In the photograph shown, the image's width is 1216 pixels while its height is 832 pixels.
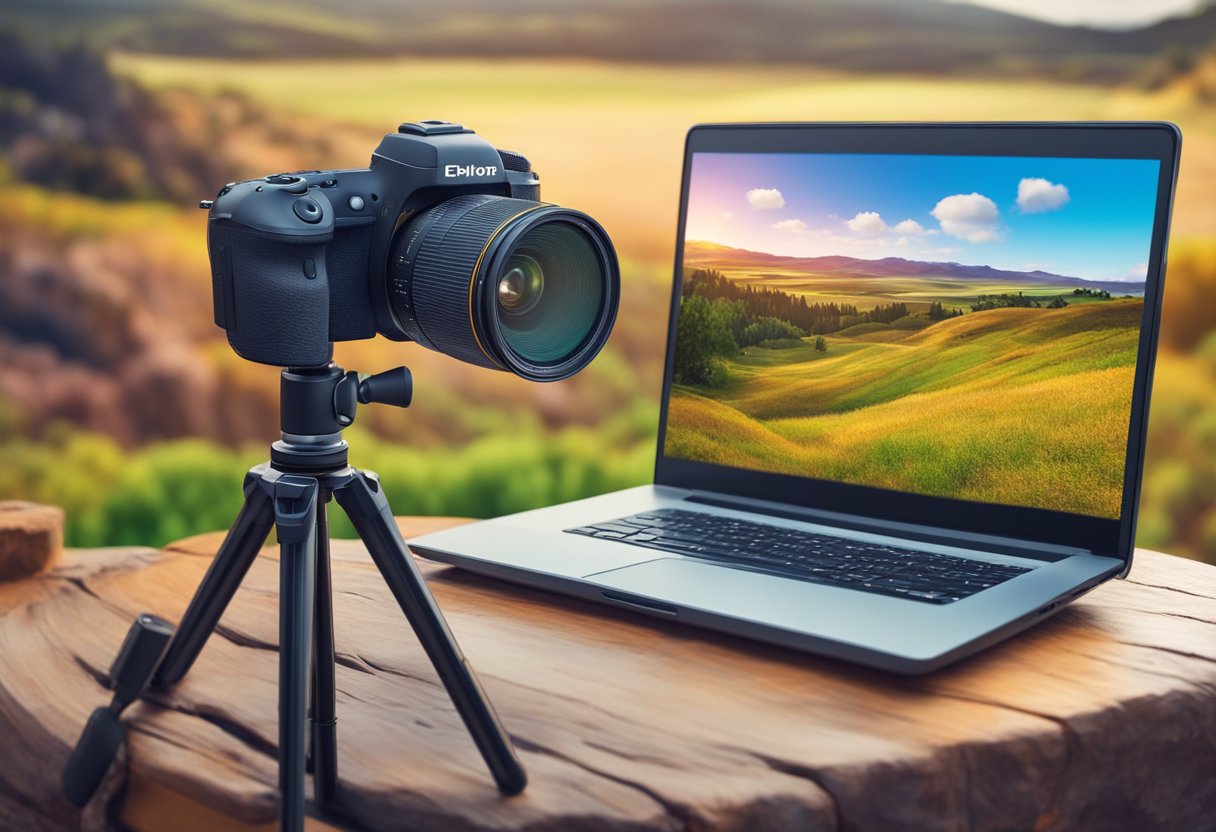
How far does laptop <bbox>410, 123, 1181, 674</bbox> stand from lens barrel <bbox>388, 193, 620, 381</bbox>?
0.73 ft

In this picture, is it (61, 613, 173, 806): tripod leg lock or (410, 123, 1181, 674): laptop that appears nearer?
(61, 613, 173, 806): tripod leg lock

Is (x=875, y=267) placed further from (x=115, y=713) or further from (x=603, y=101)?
(x=603, y=101)

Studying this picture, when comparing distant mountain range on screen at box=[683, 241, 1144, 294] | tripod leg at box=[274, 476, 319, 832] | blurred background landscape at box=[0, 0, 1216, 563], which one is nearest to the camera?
tripod leg at box=[274, 476, 319, 832]

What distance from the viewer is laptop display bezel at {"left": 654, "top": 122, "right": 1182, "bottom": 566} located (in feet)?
3.09

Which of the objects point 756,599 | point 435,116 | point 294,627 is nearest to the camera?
point 294,627

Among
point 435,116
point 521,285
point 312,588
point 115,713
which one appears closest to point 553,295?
point 521,285

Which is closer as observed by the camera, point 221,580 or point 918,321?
point 221,580

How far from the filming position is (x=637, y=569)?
3.10ft

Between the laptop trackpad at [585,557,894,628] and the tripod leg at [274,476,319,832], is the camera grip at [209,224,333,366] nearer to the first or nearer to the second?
the tripod leg at [274,476,319,832]

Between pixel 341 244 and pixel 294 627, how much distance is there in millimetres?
239

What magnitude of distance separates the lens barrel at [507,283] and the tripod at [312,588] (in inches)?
2.2

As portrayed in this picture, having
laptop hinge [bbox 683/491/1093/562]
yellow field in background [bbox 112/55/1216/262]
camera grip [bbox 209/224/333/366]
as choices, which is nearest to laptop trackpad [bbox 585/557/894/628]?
laptop hinge [bbox 683/491/1093/562]

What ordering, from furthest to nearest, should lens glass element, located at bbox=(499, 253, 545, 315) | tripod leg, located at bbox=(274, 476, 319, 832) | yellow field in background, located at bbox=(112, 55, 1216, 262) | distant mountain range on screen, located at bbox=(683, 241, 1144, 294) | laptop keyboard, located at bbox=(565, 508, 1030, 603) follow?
yellow field in background, located at bbox=(112, 55, 1216, 262)
distant mountain range on screen, located at bbox=(683, 241, 1144, 294)
laptop keyboard, located at bbox=(565, 508, 1030, 603)
lens glass element, located at bbox=(499, 253, 545, 315)
tripod leg, located at bbox=(274, 476, 319, 832)

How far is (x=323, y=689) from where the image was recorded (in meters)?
0.75
